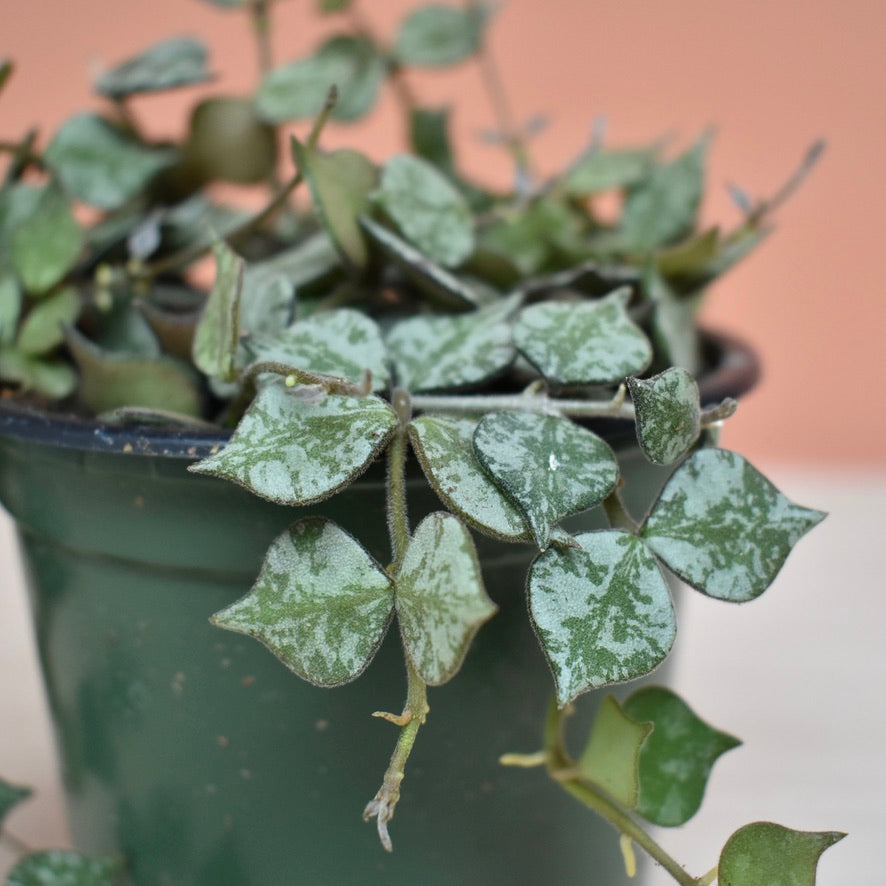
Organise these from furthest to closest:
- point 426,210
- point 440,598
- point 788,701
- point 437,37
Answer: point 788,701
point 437,37
point 426,210
point 440,598

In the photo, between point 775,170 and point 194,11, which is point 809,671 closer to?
point 775,170

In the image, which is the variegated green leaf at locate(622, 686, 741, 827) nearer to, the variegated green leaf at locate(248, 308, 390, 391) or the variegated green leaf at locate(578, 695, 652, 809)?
the variegated green leaf at locate(578, 695, 652, 809)

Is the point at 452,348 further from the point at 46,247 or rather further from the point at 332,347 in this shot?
the point at 46,247

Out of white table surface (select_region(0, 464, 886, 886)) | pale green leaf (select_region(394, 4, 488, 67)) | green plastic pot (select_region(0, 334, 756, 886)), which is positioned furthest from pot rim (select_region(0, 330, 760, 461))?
pale green leaf (select_region(394, 4, 488, 67))

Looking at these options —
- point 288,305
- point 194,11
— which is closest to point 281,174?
point 288,305

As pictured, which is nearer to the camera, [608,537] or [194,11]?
[608,537]

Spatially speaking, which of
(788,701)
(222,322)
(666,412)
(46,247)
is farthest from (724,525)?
(788,701)

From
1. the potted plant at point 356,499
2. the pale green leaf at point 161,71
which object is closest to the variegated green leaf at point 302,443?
the potted plant at point 356,499
